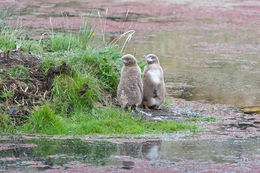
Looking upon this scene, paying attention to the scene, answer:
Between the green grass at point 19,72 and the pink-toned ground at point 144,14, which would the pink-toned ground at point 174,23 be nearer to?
the pink-toned ground at point 144,14

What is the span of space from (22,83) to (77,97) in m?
0.98

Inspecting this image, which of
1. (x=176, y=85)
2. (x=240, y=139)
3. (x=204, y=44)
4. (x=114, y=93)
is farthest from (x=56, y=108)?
(x=204, y=44)

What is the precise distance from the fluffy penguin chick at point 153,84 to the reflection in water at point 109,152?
1.95 metres

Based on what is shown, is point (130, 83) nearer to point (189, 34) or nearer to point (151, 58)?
point (151, 58)

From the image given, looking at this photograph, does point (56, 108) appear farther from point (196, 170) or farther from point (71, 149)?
point (196, 170)

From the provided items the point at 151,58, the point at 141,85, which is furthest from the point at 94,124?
the point at 151,58

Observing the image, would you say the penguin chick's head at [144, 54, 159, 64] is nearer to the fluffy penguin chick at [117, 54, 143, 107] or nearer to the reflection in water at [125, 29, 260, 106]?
the fluffy penguin chick at [117, 54, 143, 107]

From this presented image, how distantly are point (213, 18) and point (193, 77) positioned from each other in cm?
1100

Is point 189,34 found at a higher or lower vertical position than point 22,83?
higher

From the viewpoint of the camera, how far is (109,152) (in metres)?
6.35

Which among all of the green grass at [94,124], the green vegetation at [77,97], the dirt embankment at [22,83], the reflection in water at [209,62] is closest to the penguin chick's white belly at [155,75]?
the green vegetation at [77,97]

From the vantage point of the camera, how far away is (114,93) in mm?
9477

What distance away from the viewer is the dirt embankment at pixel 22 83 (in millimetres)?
7785

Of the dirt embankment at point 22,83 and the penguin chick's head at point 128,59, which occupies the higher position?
the penguin chick's head at point 128,59
